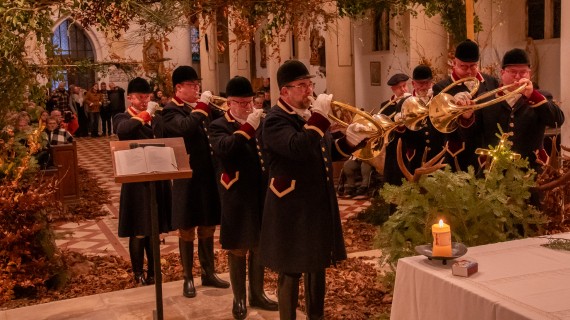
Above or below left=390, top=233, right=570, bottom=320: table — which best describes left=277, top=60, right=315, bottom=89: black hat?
above

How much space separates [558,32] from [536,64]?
25.4 inches

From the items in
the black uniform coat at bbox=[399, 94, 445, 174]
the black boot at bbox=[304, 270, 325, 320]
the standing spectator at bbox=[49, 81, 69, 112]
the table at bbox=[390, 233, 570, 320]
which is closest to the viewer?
the table at bbox=[390, 233, 570, 320]

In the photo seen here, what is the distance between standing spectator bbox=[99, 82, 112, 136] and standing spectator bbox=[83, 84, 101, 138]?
149 millimetres

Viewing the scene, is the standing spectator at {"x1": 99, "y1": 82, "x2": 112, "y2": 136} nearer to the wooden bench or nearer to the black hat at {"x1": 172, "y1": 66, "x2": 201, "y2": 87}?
the wooden bench

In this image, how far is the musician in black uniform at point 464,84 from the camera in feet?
19.0

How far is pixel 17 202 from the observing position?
6.70m

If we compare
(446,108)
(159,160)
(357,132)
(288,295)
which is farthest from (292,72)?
(288,295)

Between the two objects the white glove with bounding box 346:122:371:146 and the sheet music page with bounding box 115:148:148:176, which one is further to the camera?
the sheet music page with bounding box 115:148:148:176

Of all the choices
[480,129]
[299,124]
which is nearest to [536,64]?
[480,129]

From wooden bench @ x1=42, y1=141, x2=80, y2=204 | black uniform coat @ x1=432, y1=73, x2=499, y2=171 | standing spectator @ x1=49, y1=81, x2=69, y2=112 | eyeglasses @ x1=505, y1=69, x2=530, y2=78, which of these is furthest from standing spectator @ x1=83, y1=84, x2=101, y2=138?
eyeglasses @ x1=505, y1=69, x2=530, y2=78

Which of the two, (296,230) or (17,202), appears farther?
(17,202)

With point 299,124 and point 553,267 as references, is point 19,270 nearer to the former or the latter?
point 299,124

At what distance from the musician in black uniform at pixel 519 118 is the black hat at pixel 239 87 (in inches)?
63.4

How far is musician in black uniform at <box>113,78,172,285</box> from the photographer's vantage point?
657cm
